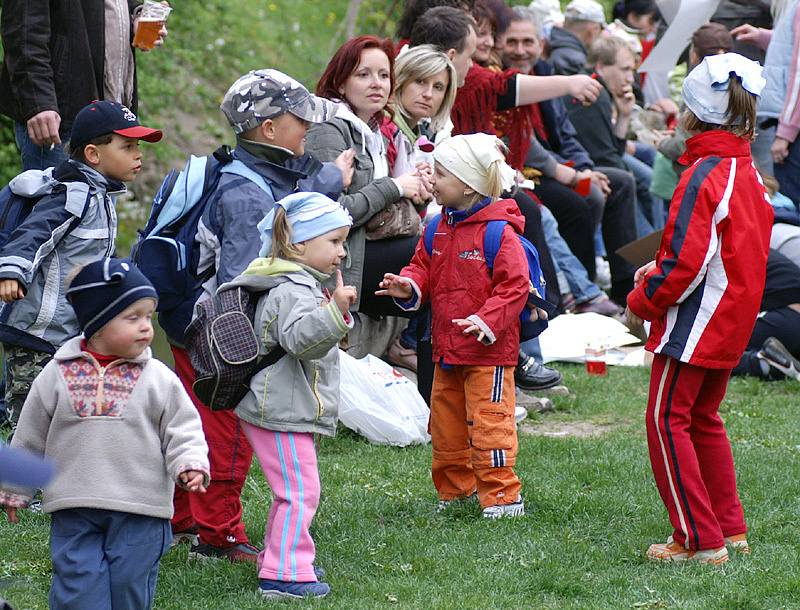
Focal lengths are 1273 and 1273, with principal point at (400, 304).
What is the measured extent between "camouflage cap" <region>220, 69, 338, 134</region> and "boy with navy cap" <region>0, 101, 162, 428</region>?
0.58m

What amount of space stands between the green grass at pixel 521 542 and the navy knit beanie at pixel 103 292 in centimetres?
122

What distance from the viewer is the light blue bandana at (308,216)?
178 inches

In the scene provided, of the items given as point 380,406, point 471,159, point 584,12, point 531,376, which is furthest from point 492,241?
point 584,12

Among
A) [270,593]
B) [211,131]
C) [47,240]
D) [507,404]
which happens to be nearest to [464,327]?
[507,404]

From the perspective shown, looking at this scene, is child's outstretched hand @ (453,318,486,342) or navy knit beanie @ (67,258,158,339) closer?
navy knit beanie @ (67,258,158,339)

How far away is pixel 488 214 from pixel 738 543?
1678 millimetres

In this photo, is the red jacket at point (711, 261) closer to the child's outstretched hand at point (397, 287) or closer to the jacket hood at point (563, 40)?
the child's outstretched hand at point (397, 287)

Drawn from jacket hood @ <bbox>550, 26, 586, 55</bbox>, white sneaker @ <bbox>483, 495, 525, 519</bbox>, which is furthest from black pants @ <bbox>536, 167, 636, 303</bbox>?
white sneaker @ <bbox>483, 495, 525, 519</bbox>

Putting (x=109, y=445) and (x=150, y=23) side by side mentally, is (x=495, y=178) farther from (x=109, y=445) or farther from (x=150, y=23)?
(x=109, y=445)

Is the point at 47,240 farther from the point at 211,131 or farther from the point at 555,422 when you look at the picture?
the point at 211,131

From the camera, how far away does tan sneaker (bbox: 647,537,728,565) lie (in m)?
4.81

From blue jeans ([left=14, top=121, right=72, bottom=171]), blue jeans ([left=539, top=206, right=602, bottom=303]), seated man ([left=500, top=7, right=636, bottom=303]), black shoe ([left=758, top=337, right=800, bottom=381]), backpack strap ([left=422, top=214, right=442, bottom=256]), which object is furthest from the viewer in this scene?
blue jeans ([left=539, top=206, right=602, bottom=303])

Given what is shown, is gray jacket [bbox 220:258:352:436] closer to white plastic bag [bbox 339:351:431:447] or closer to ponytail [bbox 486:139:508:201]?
ponytail [bbox 486:139:508:201]

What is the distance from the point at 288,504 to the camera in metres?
4.51
